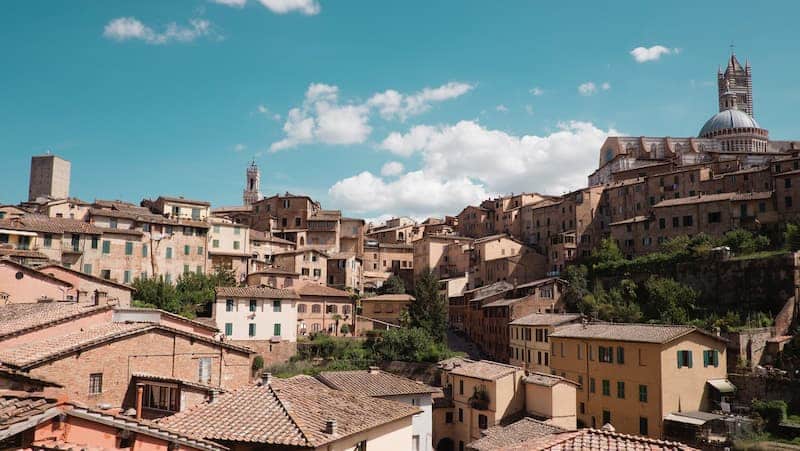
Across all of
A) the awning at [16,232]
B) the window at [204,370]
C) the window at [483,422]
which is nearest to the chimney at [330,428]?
the window at [204,370]

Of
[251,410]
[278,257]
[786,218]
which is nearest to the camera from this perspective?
[251,410]

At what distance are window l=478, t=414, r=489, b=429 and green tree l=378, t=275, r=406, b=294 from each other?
3594 cm

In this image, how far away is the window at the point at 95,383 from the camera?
61.5 ft

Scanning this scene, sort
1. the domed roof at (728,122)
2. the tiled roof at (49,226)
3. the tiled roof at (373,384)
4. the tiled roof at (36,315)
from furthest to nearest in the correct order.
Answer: the domed roof at (728,122), the tiled roof at (49,226), the tiled roof at (373,384), the tiled roof at (36,315)

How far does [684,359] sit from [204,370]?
30.2 metres

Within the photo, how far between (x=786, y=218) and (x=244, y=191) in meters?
125

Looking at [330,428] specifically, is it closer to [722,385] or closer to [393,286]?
[722,385]

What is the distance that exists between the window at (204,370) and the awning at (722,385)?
107 ft

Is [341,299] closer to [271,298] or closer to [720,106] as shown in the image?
[271,298]

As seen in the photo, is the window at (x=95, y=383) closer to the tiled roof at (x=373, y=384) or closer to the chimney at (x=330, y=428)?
the chimney at (x=330, y=428)

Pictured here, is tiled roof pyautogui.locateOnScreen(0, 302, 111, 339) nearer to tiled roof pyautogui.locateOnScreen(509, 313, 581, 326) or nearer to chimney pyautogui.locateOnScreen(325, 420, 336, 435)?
chimney pyautogui.locateOnScreen(325, 420, 336, 435)

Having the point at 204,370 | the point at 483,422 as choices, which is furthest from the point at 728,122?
the point at 204,370

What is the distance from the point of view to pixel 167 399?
734 inches

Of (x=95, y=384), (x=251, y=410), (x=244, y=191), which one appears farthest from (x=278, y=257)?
(x=244, y=191)
